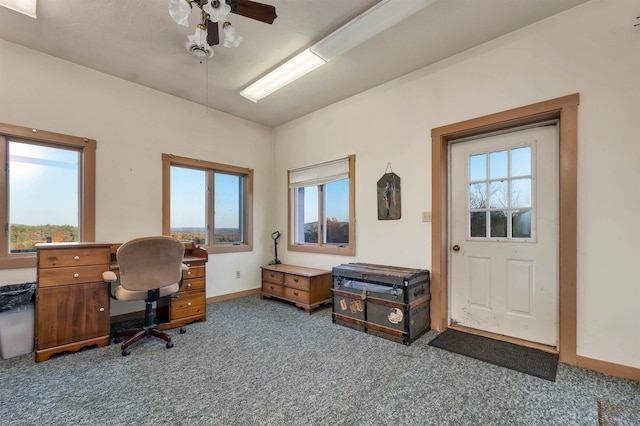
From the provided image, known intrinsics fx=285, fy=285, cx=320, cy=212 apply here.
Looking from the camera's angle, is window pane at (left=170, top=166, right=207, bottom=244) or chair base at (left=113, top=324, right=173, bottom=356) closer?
chair base at (left=113, top=324, right=173, bottom=356)

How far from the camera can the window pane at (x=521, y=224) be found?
268 centimetres

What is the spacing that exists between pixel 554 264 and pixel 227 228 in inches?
161

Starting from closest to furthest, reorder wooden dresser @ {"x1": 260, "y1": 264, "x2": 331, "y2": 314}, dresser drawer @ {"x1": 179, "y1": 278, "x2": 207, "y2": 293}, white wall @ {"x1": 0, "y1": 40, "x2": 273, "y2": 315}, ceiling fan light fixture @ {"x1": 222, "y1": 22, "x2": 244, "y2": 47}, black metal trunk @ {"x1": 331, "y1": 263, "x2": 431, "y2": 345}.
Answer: ceiling fan light fixture @ {"x1": 222, "y1": 22, "x2": 244, "y2": 47} → black metal trunk @ {"x1": 331, "y1": 263, "x2": 431, "y2": 345} → white wall @ {"x1": 0, "y1": 40, "x2": 273, "y2": 315} → dresser drawer @ {"x1": 179, "y1": 278, "x2": 207, "y2": 293} → wooden dresser @ {"x1": 260, "y1": 264, "x2": 331, "y2": 314}

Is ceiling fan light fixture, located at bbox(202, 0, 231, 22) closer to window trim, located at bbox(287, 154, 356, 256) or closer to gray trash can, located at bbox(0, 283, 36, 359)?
window trim, located at bbox(287, 154, 356, 256)

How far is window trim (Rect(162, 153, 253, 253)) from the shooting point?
376 centimetres

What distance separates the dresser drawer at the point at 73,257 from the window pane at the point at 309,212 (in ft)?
8.71

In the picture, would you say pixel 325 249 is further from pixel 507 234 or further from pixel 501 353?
pixel 501 353

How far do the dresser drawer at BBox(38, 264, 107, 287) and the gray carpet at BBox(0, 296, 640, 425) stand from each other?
632 millimetres

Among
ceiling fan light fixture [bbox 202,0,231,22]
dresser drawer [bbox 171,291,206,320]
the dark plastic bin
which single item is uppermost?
ceiling fan light fixture [bbox 202,0,231,22]

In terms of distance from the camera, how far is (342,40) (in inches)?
100.0

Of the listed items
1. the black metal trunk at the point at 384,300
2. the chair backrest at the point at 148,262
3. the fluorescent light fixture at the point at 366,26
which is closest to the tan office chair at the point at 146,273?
the chair backrest at the point at 148,262

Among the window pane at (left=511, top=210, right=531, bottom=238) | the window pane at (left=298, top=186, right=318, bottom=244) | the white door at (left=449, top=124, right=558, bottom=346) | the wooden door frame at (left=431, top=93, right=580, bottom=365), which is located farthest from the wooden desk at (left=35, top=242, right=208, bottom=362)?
the window pane at (left=511, top=210, right=531, bottom=238)

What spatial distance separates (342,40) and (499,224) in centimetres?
231

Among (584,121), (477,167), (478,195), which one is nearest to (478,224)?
(478,195)
